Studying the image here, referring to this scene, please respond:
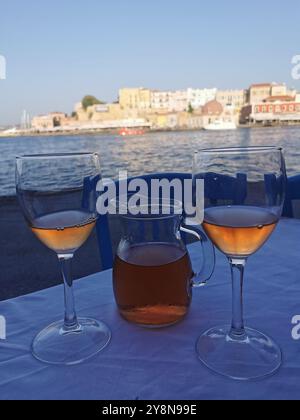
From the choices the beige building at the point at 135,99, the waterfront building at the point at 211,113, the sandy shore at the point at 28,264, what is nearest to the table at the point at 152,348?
the sandy shore at the point at 28,264

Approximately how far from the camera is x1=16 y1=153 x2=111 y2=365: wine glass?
32 cm

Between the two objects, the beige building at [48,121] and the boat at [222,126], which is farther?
the beige building at [48,121]

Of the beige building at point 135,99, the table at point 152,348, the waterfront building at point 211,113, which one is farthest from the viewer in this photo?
the beige building at point 135,99

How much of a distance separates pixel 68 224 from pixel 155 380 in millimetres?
159

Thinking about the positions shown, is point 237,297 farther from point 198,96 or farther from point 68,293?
point 198,96

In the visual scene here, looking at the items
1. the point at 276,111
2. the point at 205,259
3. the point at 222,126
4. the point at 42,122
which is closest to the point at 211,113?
the point at 222,126

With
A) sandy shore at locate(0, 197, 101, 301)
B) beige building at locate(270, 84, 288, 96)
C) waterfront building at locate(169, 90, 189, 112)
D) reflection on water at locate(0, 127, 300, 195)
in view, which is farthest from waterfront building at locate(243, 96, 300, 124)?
sandy shore at locate(0, 197, 101, 301)

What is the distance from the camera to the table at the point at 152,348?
0.88ft

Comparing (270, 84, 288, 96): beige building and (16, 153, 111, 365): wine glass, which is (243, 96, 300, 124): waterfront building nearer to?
(270, 84, 288, 96): beige building

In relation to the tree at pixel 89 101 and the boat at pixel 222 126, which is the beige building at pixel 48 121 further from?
the boat at pixel 222 126

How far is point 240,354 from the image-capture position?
31cm

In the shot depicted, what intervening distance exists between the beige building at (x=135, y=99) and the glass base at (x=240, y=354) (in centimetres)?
3572

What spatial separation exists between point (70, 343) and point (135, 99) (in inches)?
1451

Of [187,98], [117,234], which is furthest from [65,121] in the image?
[117,234]
